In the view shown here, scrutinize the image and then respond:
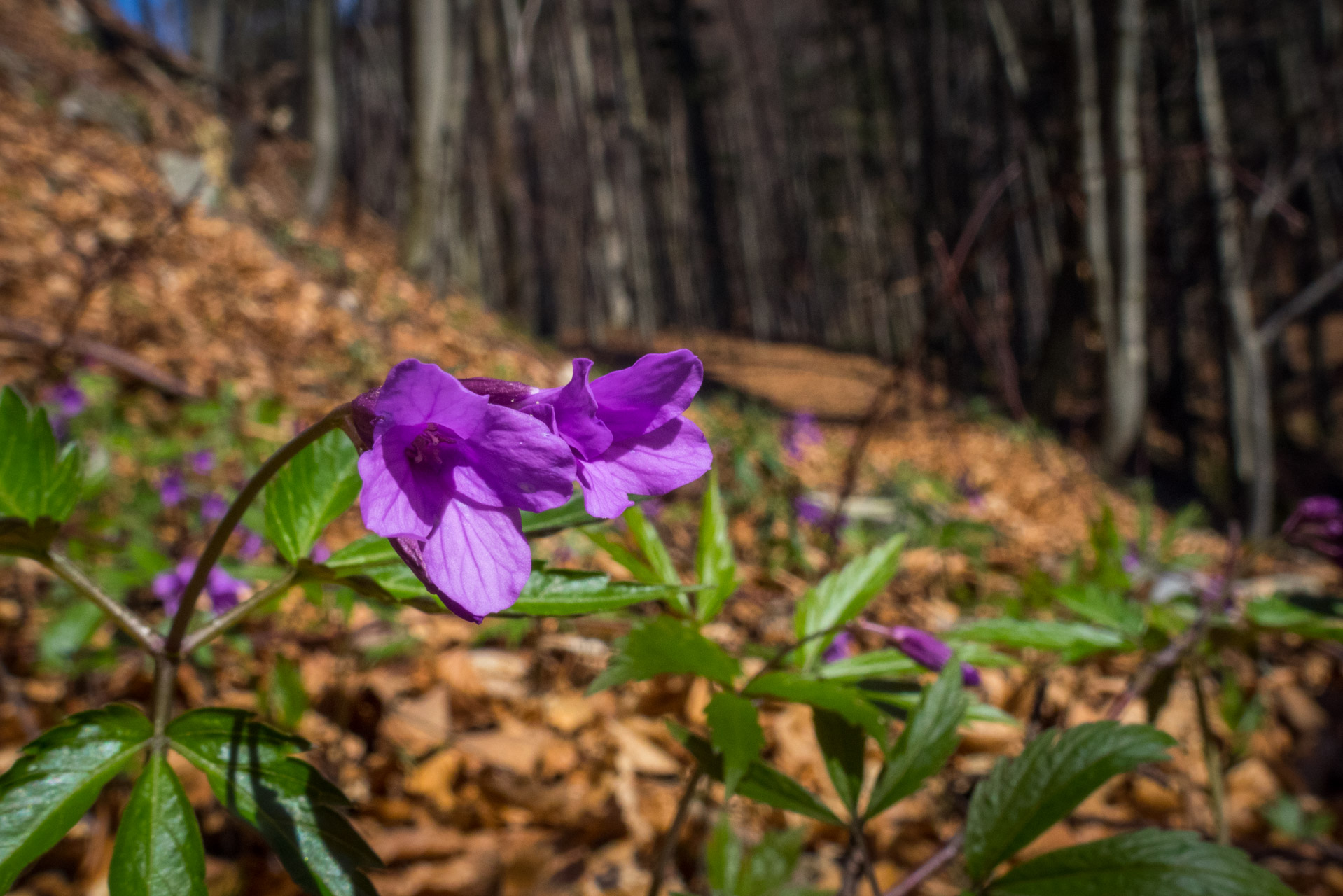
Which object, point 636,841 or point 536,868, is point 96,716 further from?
point 636,841

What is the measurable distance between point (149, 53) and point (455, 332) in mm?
12116

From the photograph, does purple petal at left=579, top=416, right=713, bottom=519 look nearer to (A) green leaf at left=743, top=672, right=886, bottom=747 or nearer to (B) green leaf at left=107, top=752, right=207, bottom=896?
(A) green leaf at left=743, top=672, right=886, bottom=747

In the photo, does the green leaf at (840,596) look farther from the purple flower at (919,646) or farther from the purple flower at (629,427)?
the purple flower at (629,427)

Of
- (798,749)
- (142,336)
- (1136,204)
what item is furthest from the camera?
(1136,204)

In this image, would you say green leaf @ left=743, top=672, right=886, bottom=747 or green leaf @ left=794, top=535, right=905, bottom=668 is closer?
green leaf @ left=743, top=672, right=886, bottom=747

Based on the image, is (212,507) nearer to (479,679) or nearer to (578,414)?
(479,679)

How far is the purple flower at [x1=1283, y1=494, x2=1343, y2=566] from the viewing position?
1422 mm

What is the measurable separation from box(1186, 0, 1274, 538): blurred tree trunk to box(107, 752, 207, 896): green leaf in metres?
8.72

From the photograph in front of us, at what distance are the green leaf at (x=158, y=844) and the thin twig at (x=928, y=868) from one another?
A: 0.71 metres

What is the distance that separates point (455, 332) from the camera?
7078mm

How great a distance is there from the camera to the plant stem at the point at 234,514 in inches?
25.9

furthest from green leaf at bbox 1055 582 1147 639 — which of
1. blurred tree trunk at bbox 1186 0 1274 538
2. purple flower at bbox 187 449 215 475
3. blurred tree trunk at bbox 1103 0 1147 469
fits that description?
blurred tree trunk at bbox 1103 0 1147 469

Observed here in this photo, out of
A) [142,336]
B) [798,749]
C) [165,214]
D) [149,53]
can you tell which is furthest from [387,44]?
[798,749]

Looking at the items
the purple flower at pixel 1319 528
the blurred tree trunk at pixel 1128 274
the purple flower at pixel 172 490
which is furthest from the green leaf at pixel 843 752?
the blurred tree trunk at pixel 1128 274
